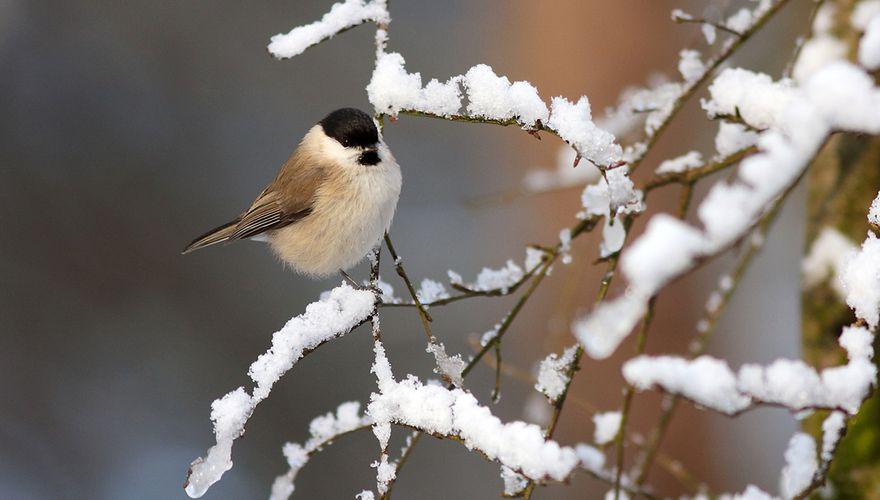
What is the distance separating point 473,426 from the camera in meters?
1.15

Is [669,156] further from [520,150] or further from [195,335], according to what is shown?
[195,335]

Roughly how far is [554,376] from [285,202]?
5.16 feet

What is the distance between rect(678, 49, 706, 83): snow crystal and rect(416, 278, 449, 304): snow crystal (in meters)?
0.82

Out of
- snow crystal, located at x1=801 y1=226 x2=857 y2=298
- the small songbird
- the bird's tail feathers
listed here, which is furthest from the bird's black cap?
snow crystal, located at x1=801 y1=226 x2=857 y2=298

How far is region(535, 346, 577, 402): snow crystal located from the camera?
1.47m

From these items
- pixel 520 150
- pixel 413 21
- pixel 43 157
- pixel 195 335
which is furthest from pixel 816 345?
pixel 413 21

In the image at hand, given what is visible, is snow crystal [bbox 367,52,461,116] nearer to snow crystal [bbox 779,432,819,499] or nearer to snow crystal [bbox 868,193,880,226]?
snow crystal [bbox 868,193,880,226]

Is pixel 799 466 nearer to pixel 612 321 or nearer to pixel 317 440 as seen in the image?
pixel 317 440

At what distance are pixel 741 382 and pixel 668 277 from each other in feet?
1.11

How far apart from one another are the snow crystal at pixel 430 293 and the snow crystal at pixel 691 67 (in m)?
0.82

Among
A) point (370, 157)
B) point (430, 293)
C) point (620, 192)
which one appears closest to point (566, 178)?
point (370, 157)

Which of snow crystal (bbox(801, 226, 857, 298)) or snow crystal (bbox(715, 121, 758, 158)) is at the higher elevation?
snow crystal (bbox(715, 121, 758, 158))

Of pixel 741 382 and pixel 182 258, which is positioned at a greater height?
pixel 741 382

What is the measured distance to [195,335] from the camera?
716 centimetres
